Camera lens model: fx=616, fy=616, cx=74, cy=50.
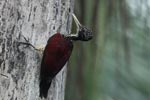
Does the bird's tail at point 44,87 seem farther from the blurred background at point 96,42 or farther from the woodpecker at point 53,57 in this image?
the blurred background at point 96,42

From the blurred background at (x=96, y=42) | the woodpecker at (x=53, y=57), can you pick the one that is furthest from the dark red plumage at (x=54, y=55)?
the blurred background at (x=96, y=42)

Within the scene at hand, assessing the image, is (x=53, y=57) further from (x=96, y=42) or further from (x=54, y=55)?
(x=96, y=42)

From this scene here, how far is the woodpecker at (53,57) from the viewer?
1.47m

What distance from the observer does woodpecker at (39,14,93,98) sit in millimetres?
1469

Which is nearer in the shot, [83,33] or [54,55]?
[54,55]

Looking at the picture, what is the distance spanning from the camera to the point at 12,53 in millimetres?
1459

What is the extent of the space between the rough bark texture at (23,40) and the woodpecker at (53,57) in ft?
0.06

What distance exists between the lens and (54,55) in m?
1.47

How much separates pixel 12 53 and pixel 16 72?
46mm

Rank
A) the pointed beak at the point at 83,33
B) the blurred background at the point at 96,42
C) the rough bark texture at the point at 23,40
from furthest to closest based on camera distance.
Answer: the blurred background at the point at 96,42
the pointed beak at the point at 83,33
the rough bark texture at the point at 23,40

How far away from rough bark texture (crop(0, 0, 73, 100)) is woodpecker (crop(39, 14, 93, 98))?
0.02 meters

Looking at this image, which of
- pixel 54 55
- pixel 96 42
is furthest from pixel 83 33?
pixel 96 42

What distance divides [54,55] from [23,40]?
3.4 inches

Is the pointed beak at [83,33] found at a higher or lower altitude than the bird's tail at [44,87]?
higher
